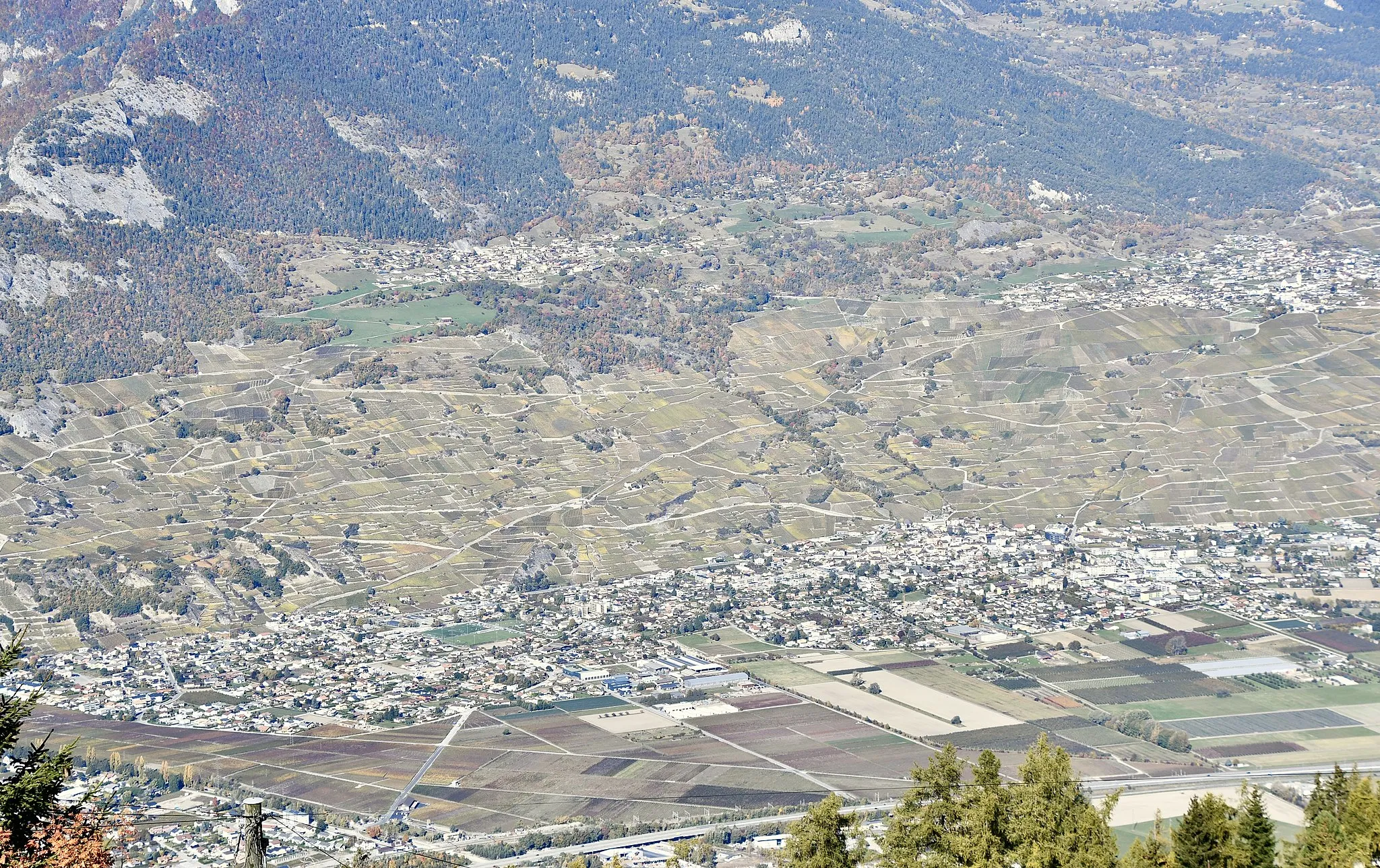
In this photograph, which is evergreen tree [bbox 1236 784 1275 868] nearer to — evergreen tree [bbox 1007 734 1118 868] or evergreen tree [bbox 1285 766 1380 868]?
evergreen tree [bbox 1285 766 1380 868]

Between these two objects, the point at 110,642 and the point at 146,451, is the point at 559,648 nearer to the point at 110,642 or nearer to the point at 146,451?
the point at 110,642

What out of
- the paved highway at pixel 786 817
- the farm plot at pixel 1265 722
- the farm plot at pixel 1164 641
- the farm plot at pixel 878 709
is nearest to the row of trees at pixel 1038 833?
the paved highway at pixel 786 817

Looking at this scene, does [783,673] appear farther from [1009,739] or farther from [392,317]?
[392,317]

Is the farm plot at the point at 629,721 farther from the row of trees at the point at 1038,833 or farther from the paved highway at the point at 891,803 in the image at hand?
the row of trees at the point at 1038,833

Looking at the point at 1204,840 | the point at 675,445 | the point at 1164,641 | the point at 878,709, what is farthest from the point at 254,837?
the point at 675,445

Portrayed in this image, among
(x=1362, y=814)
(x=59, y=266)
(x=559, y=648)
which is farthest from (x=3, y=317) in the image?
(x=1362, y=814)
